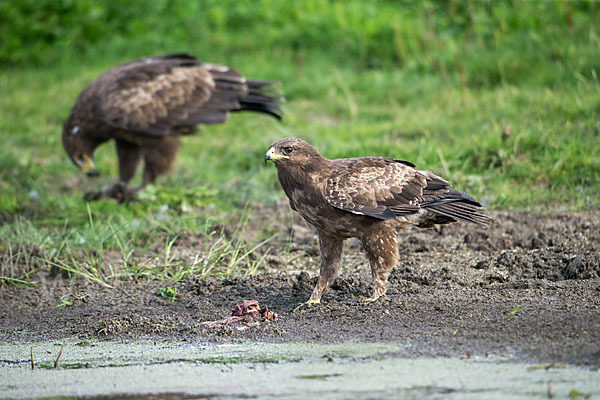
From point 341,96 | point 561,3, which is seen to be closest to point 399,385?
point 341,96

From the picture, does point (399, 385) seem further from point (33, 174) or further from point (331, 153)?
point (33, 174)

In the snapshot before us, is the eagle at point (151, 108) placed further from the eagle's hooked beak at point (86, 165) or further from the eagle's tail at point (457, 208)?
the eagle's tail at point (457, 208)

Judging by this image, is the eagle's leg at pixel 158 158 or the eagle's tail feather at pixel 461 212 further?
the eagle's leg at pixel 158 158

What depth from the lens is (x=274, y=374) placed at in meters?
3.73

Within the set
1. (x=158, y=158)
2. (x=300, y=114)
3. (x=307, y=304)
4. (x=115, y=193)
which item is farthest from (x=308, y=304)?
(x=300, y=114)

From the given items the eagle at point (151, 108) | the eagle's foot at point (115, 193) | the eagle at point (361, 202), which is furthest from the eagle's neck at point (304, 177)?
the eagle at point (151, 108)

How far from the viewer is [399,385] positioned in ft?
11.3

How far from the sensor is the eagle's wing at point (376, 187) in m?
4.72

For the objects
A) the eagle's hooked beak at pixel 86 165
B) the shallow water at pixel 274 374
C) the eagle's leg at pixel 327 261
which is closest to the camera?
the shallow water at pixel 274 374

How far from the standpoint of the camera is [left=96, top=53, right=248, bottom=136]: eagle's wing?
27.6 ft

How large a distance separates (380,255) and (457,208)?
0.57 m

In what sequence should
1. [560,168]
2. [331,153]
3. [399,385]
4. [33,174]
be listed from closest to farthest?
1. [399,385]
2. [560,168]
3. [331,153]
4. [33,174]

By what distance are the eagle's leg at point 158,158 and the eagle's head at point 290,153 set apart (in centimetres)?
393

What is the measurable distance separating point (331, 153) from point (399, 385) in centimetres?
477
